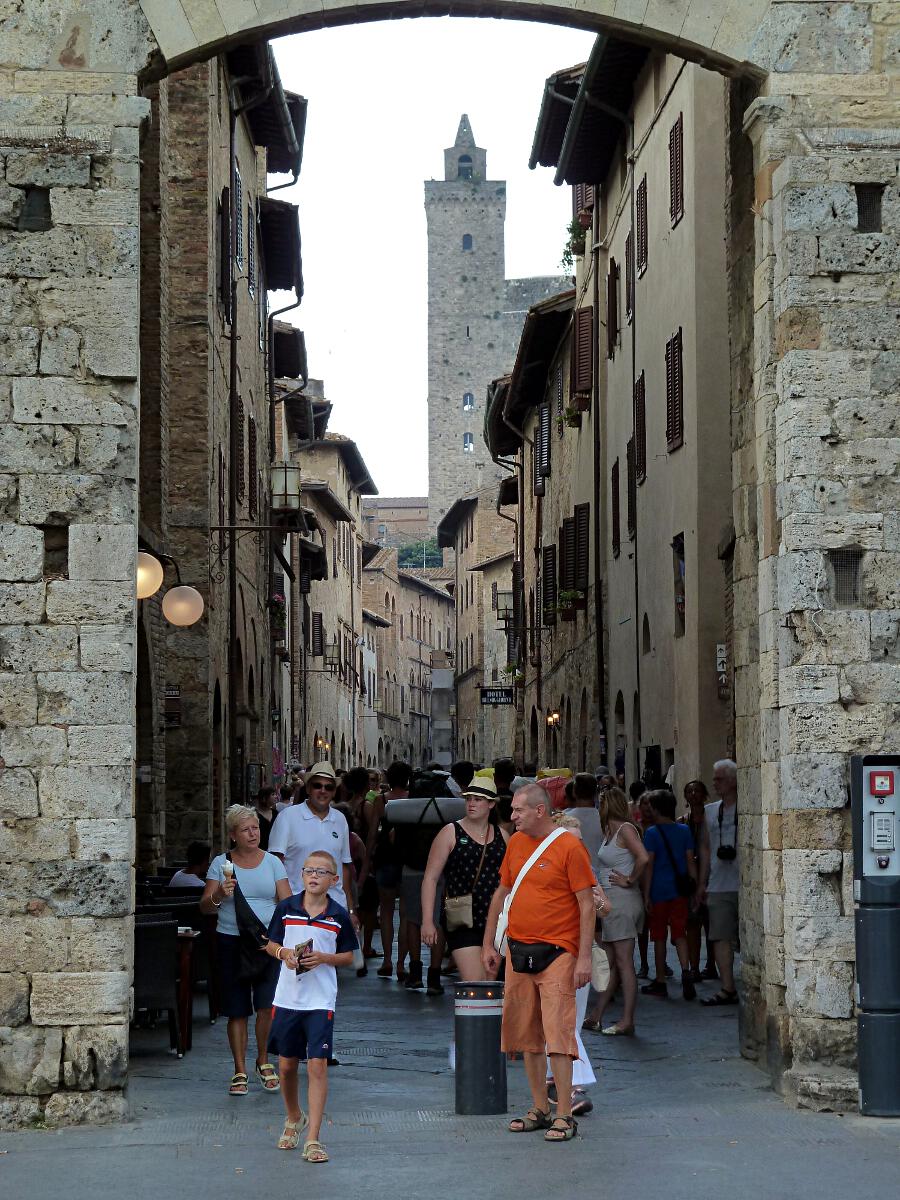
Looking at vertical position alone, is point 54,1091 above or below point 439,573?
below

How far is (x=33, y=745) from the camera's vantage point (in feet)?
29.4

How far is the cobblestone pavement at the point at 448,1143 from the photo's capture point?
7137mm

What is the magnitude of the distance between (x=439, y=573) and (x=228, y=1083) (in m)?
88.5

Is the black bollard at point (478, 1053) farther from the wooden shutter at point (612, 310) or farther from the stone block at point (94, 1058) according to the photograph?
the wooden shutter at point (612, 310)

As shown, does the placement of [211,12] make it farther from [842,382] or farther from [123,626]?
[842,382]

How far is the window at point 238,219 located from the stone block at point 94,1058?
15733mm

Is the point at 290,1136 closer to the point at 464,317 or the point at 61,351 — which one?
the point at 61,351

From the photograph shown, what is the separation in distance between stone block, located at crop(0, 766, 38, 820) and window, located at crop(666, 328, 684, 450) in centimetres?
1230

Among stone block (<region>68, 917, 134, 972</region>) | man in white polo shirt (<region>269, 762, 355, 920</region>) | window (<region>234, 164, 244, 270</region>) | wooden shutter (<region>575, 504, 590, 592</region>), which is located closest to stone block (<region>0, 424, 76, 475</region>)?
stone block (<region>68, 917, 134, 972</region>)

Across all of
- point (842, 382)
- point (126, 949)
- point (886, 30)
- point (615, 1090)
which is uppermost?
point (886, 30)

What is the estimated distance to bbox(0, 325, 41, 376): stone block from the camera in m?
9.13

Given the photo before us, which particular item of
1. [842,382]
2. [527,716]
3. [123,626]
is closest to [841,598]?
[842,382]

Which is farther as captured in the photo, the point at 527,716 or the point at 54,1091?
the point at 527,716

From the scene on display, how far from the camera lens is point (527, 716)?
1672 inches
